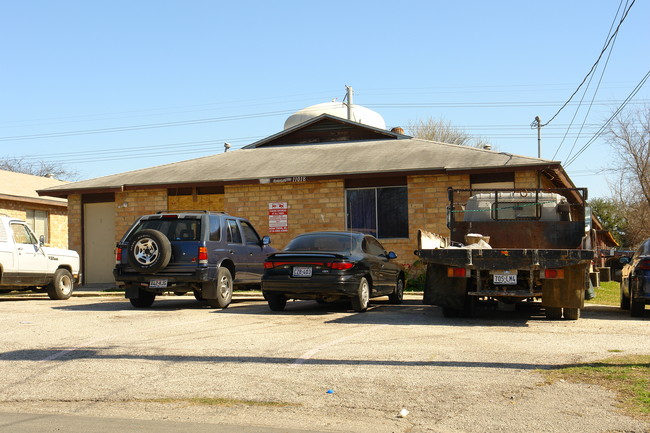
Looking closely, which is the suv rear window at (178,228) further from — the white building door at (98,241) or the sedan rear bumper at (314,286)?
the white building door at (98,241)

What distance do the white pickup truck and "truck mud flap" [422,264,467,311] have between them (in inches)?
369

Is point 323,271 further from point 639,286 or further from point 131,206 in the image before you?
point 131,206

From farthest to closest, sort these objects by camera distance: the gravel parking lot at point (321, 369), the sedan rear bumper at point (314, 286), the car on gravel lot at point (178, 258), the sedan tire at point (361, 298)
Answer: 1. the car on gravel lot at point (178, 258)
2. the sedan tire at point (361, 298)
3. the sedan rear bumper at point (314, 286)
4. the gravel parking lot at point (321, 369)

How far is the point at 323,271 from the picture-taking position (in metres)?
12.9

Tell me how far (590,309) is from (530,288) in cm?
390

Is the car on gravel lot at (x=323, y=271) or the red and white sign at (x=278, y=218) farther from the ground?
the red and white sign at (x=278, y=218)

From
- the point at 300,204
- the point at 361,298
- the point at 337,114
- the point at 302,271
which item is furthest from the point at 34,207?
the point at 361,298

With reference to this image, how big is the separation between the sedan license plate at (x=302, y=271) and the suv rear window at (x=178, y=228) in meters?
2.24

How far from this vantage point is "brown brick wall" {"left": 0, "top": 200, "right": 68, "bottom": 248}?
2809 cm

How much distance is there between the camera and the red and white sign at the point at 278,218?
2219 cm

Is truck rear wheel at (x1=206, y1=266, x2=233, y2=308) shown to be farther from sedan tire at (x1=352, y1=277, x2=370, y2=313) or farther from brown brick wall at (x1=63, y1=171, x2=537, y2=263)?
brown brick wall at (x1=63, y1=171, x2=537, y2=263)

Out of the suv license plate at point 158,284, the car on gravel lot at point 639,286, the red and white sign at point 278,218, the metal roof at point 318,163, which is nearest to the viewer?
the car on gravel lot at point 639,286

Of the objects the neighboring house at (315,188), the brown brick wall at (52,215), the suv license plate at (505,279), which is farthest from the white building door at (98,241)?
the suv license plate at (505,279)

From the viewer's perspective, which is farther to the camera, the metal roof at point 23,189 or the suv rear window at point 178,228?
the metal roof at point 23,189
